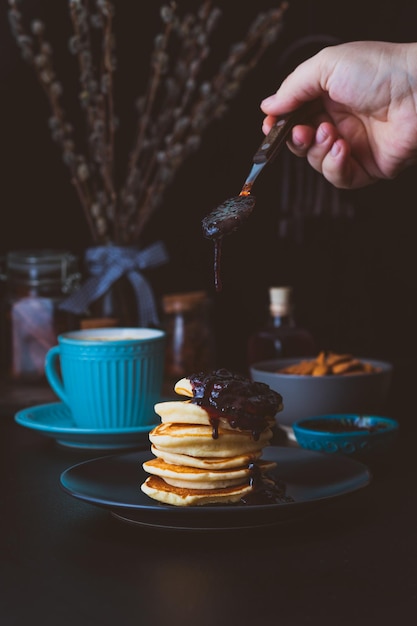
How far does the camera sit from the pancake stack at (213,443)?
0.99 m

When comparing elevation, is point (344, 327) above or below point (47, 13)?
below

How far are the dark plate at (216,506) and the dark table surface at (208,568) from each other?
20 mm

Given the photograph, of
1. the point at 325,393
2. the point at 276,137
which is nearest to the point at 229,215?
the point at 276,137

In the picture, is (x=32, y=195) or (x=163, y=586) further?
(x=32, y=195)

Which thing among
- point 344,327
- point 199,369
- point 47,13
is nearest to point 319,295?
point 344,327

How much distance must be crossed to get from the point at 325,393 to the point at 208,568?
662 mm

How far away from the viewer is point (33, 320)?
1876 mm

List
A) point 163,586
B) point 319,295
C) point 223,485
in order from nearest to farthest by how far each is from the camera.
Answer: point 163,586 → point 223,485 → point 319,295

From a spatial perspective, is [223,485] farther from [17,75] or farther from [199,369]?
[17,75]

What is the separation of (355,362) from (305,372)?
0.10 metres

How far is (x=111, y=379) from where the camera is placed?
146 centimetres

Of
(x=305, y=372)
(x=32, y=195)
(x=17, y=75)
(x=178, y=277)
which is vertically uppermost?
(x=17, y=75)

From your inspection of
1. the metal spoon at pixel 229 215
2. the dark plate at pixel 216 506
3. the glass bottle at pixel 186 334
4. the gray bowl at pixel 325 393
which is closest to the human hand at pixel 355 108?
the metal spoon at pixel 229 215

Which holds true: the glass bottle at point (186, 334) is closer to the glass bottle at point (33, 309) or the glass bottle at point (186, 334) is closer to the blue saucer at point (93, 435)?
the glass bottle at point (33, 309)
